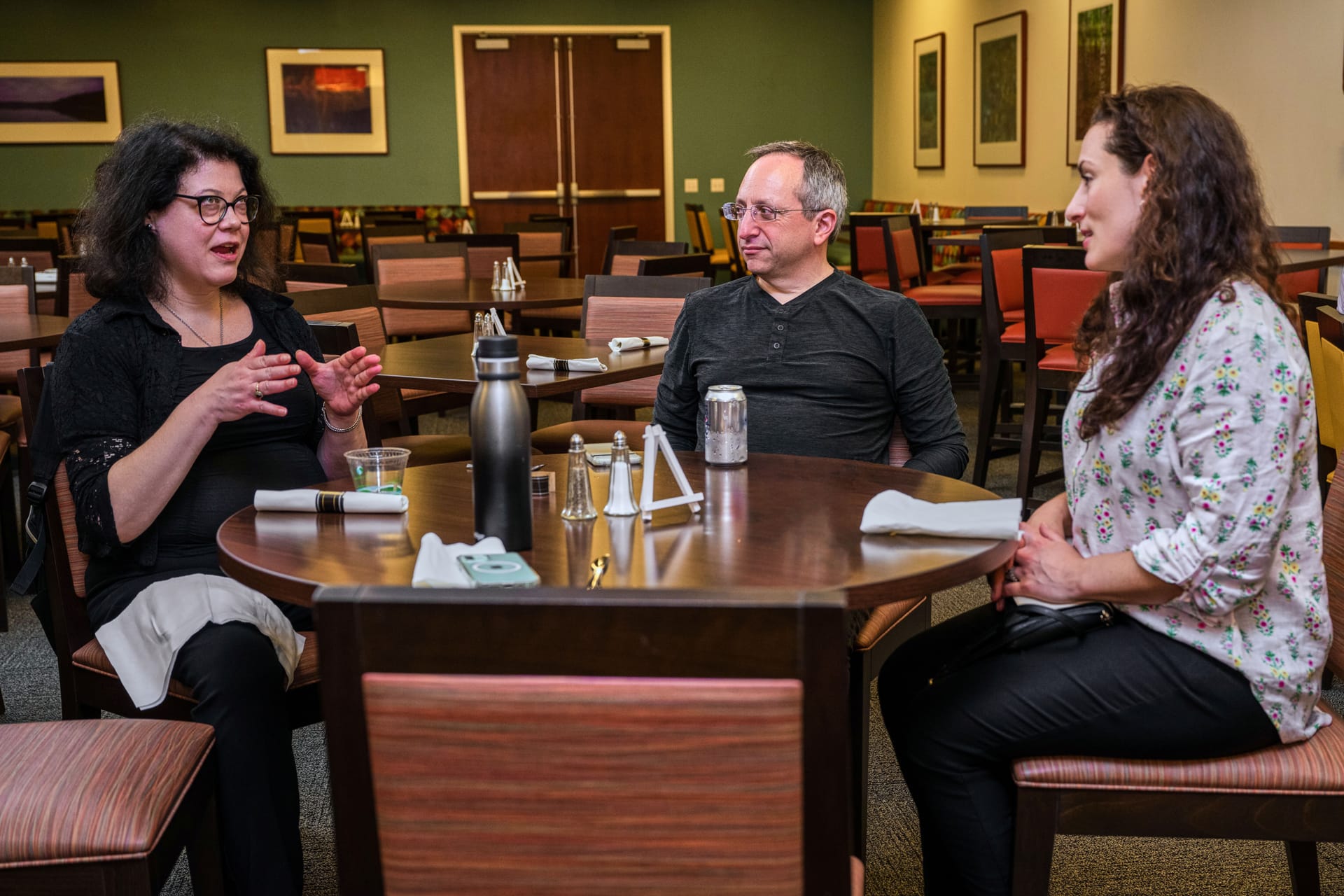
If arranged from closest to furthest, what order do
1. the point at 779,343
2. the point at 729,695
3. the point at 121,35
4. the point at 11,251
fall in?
the point at 729,695 < the point at 779,343 < the point at 11,251 < the point at 121,35

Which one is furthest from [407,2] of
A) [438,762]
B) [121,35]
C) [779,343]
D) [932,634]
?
[438,762]

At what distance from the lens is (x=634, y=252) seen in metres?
6.06

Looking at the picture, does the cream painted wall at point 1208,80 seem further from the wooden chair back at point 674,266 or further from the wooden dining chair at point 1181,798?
the wooden dining chair at point 1181,798

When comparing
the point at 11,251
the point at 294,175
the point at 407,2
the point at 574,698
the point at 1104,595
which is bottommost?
the point at 1104,595

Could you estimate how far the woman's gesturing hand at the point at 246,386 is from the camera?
177cm

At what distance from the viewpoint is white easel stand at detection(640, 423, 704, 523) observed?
169 centimetres

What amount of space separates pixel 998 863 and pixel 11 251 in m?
6.01

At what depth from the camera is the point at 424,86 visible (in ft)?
36.6

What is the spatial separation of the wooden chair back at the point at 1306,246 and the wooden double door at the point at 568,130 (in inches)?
266

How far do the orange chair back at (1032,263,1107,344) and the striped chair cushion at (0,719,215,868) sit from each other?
127 inches

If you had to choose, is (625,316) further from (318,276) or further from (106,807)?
(106,807)

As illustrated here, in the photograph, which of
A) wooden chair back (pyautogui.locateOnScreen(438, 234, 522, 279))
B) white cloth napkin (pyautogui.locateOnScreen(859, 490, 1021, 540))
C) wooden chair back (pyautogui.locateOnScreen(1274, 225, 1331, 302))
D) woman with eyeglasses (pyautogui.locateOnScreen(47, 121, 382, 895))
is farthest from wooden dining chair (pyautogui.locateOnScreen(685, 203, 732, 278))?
white cloth napkin (pyautogui.locateOnScreen(859, 490, 1021, 540))

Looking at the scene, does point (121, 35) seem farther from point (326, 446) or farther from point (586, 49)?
point (326, 446)

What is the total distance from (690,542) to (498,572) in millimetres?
324
